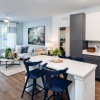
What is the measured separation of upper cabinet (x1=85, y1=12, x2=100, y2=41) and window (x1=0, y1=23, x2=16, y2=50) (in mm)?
5284

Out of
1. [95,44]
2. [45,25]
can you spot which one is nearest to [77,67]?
[95,44]

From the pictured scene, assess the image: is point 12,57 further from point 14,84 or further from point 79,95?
point 79,95

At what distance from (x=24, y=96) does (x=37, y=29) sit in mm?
4876

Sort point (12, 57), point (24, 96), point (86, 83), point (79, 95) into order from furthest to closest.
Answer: point (12, 57) < point (24, 96) < point (86, 83) < point (79, 95)

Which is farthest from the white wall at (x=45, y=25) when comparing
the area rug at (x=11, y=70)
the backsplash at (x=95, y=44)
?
the backsplash at (x=95, y=44)

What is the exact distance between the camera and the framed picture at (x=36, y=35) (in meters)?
6.61

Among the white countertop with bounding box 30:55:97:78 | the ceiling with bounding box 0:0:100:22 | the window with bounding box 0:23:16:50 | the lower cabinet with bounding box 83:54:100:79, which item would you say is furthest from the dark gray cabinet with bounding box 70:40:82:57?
the window with bounding box 0:23:16:50

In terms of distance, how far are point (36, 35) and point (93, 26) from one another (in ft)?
12.9

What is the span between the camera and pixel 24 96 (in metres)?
2.70

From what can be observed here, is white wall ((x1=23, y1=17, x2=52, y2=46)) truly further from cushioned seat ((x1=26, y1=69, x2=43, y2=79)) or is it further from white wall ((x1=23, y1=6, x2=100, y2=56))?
cushioned seat ((x1=26, y1=69, x2=43, y2=79))

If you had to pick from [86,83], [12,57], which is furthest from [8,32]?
[86,83]

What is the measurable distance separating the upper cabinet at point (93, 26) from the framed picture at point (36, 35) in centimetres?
308

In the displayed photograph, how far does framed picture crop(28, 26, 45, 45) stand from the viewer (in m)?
6.61

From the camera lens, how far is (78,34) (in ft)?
13.5
